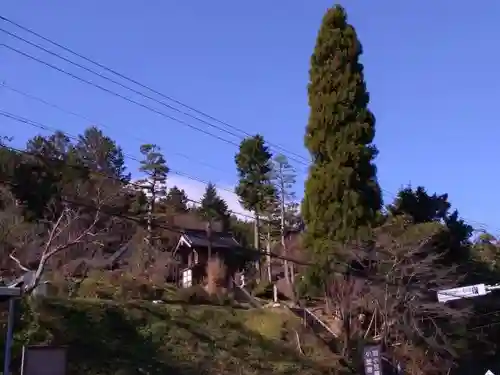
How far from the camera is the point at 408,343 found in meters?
25.4

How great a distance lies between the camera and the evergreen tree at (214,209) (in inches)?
1849

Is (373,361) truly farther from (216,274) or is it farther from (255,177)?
(255,177)

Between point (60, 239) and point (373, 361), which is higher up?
point (60, 239)

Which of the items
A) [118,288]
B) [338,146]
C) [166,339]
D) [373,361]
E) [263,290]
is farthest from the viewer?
[263,290]

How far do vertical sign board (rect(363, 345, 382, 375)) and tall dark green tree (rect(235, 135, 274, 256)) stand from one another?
2881cm

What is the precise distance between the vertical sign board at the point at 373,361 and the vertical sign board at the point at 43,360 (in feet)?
33.4

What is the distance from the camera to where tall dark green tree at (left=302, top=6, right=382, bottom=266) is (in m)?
25.2

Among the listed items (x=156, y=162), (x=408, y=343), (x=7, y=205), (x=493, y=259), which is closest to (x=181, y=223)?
(x=156, y=162)

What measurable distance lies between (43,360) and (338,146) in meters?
16.2

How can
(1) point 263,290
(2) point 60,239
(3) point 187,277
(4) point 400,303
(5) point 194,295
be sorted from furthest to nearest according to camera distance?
(3) point 187,277 → (1) point 263,290 → (5) point 194,295 → (2) point 60,239 → (4) point 400,303

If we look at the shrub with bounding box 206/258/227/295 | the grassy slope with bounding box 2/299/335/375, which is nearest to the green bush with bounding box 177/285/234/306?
the grassy slope with bounding box 2/299/335/375

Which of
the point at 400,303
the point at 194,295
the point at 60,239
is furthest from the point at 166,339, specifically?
the point at 400,303

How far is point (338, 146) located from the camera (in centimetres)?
2619

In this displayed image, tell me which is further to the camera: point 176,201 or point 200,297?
point 176,201
